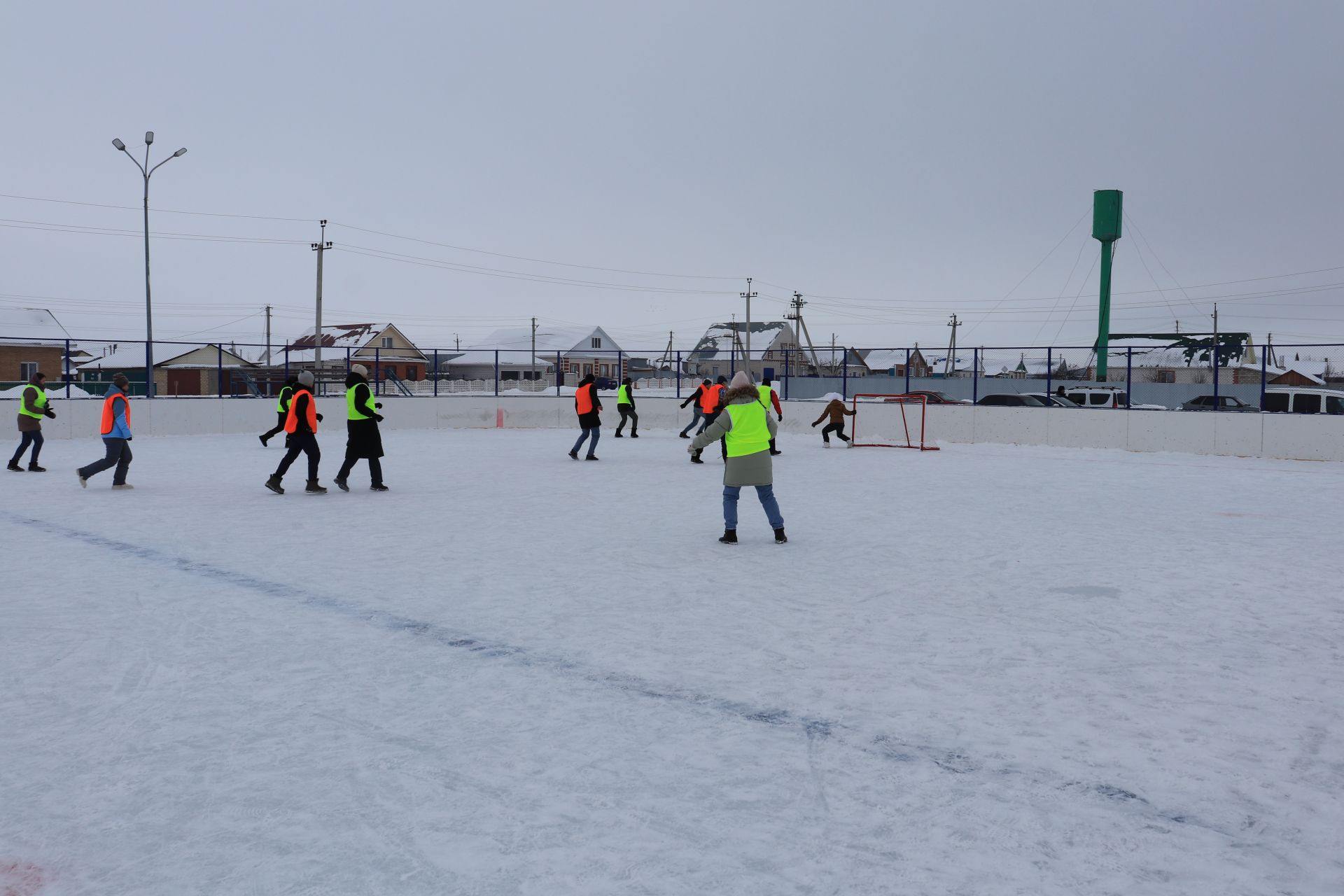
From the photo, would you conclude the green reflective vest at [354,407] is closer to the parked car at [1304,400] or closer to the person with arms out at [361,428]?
the person with arms out at [361,428]

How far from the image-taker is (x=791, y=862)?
310cm

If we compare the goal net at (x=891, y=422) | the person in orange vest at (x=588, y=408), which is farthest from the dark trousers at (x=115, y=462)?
the goal net at (x=891, y=422)

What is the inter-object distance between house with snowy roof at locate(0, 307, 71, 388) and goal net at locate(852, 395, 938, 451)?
18462 mm

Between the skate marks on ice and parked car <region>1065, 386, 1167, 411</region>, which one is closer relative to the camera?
the skate marks on ice

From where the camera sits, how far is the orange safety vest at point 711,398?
55.6ft

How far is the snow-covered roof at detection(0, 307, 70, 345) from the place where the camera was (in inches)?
Result: 2206

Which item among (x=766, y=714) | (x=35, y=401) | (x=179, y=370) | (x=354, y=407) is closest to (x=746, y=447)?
(x=766, y=714)

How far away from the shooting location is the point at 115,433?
1252 cm

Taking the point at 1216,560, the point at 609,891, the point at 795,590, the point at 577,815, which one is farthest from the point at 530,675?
the point at 1216,560

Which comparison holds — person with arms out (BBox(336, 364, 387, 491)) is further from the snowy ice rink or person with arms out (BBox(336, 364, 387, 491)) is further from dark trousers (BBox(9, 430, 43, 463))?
dark trousers (BBox(9, 430, 43, 463))

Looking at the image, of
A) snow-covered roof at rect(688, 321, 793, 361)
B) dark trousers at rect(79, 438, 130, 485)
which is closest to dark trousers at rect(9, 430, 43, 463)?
dark trousers at rect(79, 438, 130, 485)

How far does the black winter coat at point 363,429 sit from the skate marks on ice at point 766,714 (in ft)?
15.8

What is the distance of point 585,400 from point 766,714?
1245cm

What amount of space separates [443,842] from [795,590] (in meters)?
4.20
